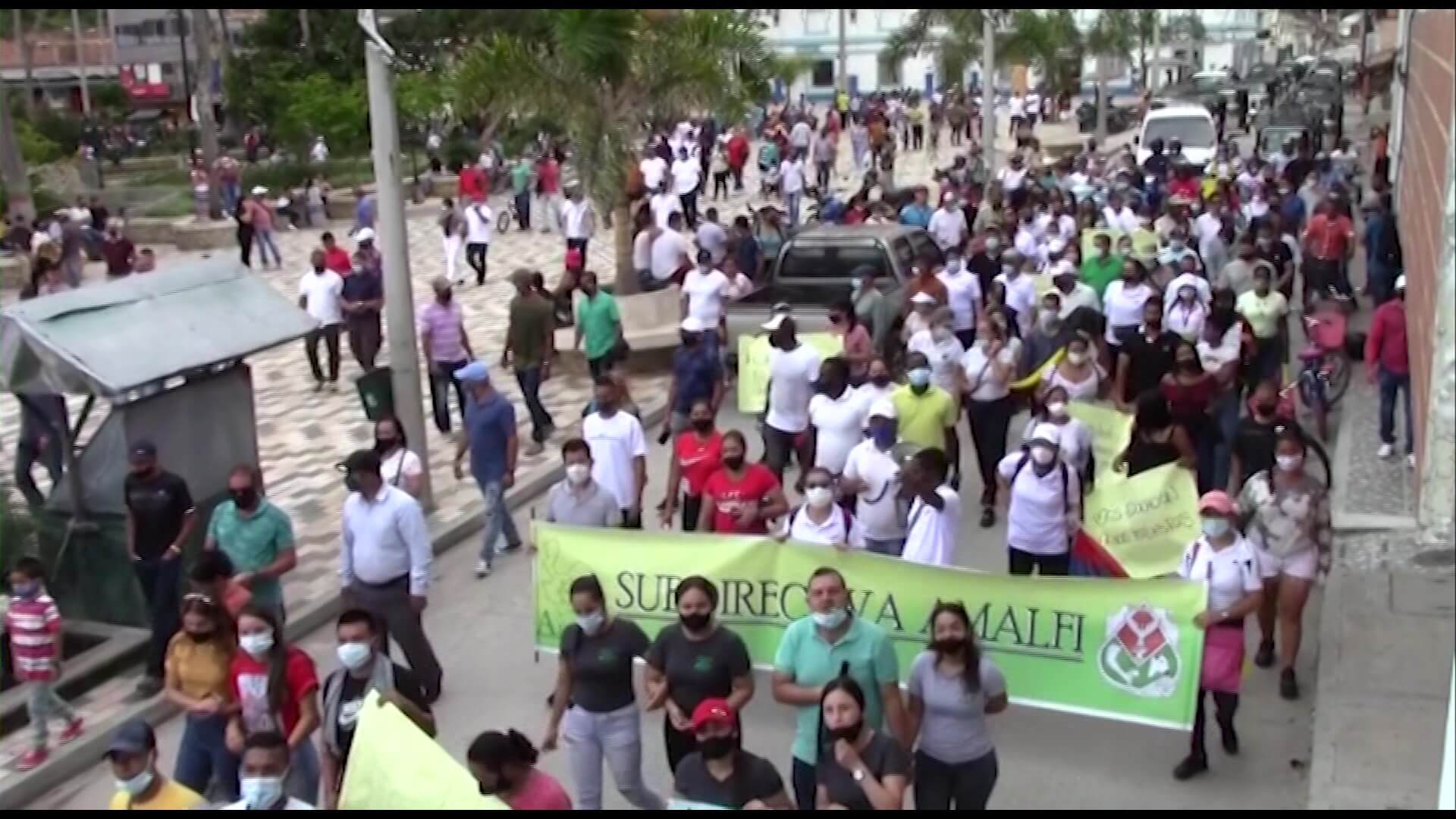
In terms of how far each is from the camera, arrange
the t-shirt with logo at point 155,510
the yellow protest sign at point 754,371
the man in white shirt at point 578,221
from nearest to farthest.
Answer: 1. the t-shirt with logo at point 155,510
2. the yellow protest sign at point 754,371
3. the man in white shirt at point 578,221

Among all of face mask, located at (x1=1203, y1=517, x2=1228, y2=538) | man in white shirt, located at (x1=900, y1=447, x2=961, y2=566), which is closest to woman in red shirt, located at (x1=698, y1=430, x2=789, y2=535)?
man in white shirt, located at (x1=900, y1=447, x2=961, y2=566)

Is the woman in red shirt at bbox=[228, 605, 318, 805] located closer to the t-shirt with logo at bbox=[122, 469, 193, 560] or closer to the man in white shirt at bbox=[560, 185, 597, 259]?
the t-shirt with logo at bbox=[122, 469, 193, 560]

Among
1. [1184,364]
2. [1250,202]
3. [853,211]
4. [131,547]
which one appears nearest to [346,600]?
[131,547]

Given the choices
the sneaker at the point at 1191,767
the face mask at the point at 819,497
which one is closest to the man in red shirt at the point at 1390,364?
the sneaker at the point at 1191,767

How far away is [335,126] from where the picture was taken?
37.3 meters

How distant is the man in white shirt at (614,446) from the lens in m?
10.0

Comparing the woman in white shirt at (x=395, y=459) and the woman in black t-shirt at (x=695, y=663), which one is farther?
the woman in white shirt at (x=395, y=459)

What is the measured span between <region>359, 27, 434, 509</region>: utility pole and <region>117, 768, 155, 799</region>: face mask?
6.33 m

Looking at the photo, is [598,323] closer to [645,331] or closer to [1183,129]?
[645,331]

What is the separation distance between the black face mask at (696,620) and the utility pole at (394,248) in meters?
5.91

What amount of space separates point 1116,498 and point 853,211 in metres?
12.1

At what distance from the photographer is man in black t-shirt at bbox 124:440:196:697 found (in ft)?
30.4

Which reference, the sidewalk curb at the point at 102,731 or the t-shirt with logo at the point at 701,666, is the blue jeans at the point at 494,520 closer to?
the sidewalk curb at the point at 102,731

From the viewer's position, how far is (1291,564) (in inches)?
334
